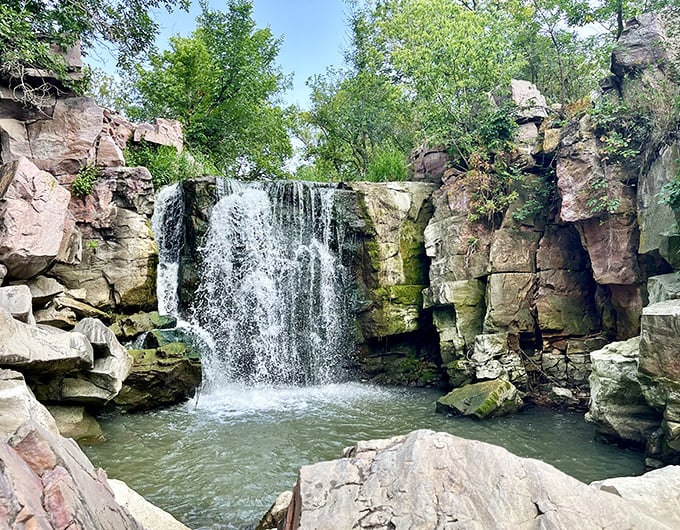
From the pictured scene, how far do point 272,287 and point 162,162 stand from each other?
205 inches

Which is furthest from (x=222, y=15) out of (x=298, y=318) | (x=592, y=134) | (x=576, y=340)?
(x=576, y=340)

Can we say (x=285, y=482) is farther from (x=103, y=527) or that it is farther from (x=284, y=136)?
(x=284, y=136)

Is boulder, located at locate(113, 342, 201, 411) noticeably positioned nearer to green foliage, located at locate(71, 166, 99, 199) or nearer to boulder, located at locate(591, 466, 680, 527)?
green foliage, located at locate(71, 166, 99, 199)

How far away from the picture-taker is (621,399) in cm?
708

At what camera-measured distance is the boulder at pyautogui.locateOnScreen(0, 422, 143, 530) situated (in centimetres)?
200

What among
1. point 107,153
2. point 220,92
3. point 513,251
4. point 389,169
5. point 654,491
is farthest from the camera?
point 220,92

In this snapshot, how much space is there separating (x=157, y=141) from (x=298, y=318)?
7.66 metres

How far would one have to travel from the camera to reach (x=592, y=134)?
946 cm

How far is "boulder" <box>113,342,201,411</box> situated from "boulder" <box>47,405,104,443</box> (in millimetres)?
1084

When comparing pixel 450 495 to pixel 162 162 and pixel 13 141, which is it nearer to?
pixel 13 141

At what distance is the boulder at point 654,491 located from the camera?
328cm

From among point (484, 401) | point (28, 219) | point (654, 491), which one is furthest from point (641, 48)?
point (28, 219)

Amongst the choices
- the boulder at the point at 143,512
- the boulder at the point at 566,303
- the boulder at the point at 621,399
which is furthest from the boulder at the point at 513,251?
the boulder at the point at 143,512

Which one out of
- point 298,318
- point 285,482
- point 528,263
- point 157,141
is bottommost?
point 285,482
